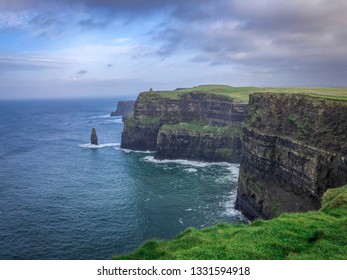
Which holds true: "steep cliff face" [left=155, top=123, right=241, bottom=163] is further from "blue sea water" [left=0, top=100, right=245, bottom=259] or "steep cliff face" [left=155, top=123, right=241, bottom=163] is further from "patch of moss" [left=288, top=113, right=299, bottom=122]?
"patch of moss" [left=288, top=113, right=299, bottom=122]

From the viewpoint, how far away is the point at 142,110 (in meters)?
122

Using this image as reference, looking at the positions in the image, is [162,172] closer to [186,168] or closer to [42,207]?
[186,168]

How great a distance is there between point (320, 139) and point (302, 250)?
2831 centimetres

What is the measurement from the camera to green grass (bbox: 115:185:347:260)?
65.0 feet

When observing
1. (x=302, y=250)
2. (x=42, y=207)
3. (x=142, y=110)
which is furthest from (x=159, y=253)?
(x=142, y=110)

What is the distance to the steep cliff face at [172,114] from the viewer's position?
10773 cm

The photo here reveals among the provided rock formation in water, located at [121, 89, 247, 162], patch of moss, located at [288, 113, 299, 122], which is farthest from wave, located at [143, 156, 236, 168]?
patch of moss, located at [288, 113, 299, 122]

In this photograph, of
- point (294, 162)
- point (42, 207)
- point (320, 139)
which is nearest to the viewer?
point (320, 139)

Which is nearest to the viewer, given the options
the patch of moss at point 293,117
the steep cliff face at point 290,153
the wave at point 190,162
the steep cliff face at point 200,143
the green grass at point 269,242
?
the green grass at point 269,242

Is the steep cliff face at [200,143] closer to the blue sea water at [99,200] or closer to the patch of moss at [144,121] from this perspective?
the blue sea water at [99,200]

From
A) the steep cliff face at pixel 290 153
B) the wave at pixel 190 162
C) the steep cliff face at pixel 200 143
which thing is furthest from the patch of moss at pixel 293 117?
the steep cliff face at pixel 200 143

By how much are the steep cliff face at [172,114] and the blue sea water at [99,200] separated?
8308 mm

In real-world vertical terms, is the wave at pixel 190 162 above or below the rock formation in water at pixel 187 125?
below

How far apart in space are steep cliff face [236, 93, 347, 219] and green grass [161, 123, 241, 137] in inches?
1374
